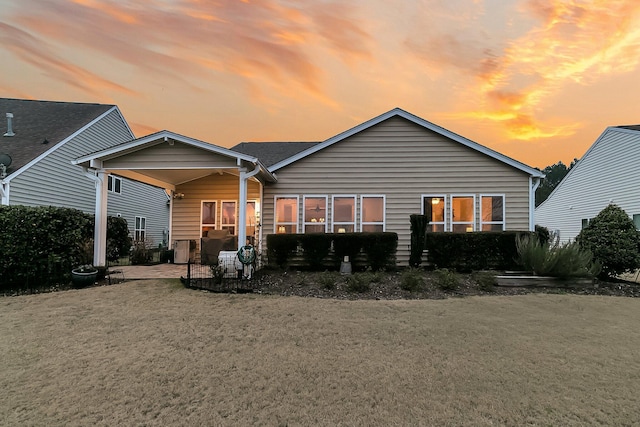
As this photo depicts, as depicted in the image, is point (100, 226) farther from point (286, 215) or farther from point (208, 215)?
point (286, 215)

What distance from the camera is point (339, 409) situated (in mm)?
2801

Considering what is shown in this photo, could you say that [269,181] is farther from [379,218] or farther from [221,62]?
[221,62]

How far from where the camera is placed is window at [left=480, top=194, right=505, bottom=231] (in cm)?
1092

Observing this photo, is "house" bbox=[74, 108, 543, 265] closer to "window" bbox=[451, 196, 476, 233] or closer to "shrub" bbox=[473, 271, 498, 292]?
"window" bbox=[451, 196, 476, 233]

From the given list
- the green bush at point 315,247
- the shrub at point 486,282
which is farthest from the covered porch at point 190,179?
the shrub at point 486,282

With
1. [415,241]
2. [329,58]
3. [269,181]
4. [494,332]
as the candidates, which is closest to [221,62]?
[329,58]

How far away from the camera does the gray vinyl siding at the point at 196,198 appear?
12.7 metres

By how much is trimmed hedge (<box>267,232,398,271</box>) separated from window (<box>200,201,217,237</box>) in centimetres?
397

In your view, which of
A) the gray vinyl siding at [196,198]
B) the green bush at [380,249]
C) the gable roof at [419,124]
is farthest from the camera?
the gray vinyl siding at [196,198]

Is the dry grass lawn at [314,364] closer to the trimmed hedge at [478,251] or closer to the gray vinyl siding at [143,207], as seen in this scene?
the trimmed hedge at [478,251]

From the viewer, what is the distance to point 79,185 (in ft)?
48.6

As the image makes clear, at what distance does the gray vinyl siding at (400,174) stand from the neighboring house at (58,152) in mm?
6289

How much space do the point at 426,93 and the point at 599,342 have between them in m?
11.3

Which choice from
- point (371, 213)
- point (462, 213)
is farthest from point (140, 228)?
point (462, 213)
